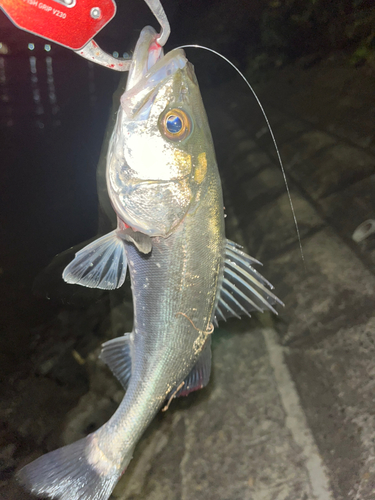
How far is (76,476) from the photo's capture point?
1138 mm

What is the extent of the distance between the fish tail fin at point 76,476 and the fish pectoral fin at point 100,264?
727 millimetres

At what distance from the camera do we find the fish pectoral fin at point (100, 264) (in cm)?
117

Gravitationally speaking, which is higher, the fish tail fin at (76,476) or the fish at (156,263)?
the fish at (156,263)

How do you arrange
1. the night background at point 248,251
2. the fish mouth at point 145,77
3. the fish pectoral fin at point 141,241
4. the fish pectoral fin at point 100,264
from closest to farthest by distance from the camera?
1. the fish mouth at point 145,77
2. the fish pectoral fin at point 141,241
3. the fish pectoral fin at point 100,264
4. the night background at point 248,251

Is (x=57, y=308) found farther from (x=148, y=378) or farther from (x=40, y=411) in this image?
(x=148, y=378)

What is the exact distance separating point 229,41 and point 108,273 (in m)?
1.96

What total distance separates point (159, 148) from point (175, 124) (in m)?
0.11

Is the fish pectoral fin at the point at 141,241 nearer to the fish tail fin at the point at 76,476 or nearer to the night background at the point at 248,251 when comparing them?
the night background at the point at 248,251

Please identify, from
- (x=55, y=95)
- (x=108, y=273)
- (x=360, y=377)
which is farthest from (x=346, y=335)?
(x=55, y=95)

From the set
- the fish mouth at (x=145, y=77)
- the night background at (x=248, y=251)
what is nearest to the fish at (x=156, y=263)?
the fish mouth at (x=145, y=77)

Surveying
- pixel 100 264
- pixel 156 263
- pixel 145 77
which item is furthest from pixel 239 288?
pixel 145 77

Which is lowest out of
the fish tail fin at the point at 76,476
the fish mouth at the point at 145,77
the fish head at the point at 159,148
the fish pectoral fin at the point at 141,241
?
the fish tail fin at the point at 76,476

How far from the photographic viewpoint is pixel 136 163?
0.96 metres

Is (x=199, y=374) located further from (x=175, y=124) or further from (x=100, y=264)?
(x=175, y=124)
